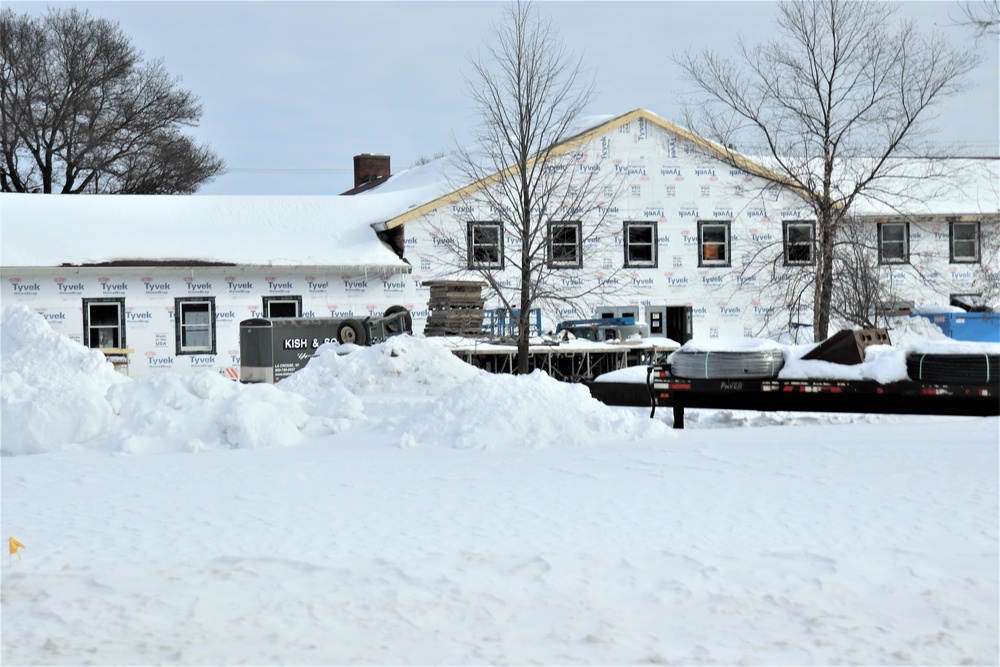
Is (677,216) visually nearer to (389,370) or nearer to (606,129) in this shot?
(606,129)

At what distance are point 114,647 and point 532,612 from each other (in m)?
2.17

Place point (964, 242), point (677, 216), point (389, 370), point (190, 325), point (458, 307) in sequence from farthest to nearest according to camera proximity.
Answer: point (964, 242) → point (677, 216) → point (190, 325) → point (458, 307) → point (389, 370)

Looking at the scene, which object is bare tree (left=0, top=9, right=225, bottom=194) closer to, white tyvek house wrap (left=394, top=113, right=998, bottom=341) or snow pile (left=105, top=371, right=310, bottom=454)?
white tyvek house wrap (left=394, top=113, right=998, bottom=341)

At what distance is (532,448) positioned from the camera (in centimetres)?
1115

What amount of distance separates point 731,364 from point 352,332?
12671mm

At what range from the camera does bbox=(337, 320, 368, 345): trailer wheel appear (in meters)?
25.2

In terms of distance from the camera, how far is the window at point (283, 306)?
30.0 meters

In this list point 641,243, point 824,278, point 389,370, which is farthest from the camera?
point 641,243

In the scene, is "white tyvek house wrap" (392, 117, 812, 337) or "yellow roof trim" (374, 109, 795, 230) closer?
"yellow roof trim" (374, 109, 795, 230)

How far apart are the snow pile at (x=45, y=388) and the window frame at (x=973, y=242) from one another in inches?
1070

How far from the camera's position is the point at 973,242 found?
3475cm

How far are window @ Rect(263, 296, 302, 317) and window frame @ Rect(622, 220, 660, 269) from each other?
383 inches

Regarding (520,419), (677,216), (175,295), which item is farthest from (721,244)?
(520,419)

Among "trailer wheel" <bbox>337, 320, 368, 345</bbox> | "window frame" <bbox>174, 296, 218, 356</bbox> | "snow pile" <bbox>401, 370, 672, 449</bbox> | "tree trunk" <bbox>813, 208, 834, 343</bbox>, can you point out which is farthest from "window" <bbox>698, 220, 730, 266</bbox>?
"snow pile" <bbox>401, 370, 672, 449</bbox>
